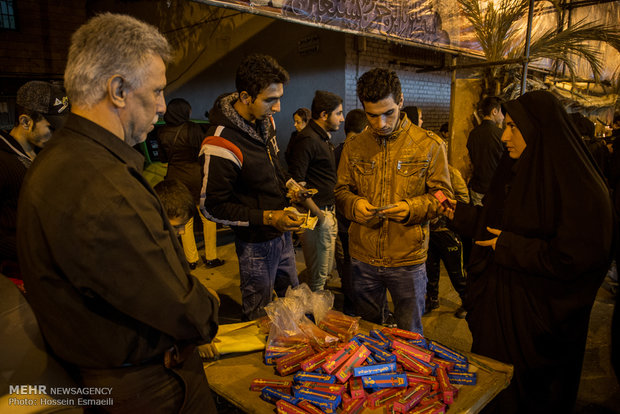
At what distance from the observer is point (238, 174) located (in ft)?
8.51

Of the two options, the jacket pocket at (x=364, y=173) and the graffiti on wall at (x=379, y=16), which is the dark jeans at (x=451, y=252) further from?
the graffiti on wall at (x=379, y=16)

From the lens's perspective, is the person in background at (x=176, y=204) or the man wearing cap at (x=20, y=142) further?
the man wearing cap at (x=20, y=142)

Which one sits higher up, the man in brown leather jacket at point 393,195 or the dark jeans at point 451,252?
the man in brown leather jacket at point 393,195

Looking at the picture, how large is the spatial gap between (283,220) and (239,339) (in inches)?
30.4

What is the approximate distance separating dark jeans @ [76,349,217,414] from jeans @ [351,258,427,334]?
1.48 meters

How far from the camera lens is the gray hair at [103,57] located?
1.15m

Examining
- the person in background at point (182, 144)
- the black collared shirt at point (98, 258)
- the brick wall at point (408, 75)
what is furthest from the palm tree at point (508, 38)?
the black collared shirt at point (98, 258)

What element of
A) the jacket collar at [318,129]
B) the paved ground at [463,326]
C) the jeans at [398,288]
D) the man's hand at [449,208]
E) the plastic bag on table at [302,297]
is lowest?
the paved ground at [463,326]

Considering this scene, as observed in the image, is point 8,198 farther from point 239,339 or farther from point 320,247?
point 320,247

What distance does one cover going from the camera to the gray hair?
1.15 meters

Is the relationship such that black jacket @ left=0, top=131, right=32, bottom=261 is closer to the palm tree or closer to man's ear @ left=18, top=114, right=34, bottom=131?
man's ear @ left=18, top=114, right=34, bottom=131

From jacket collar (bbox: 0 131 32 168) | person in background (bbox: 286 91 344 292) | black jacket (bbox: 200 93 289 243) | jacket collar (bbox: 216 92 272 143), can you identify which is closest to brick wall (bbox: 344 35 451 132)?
person in background (bbox: 286 91 344 292)

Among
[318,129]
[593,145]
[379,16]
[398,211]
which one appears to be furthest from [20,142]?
[593,145]

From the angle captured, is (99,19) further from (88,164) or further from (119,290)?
(119,290)
